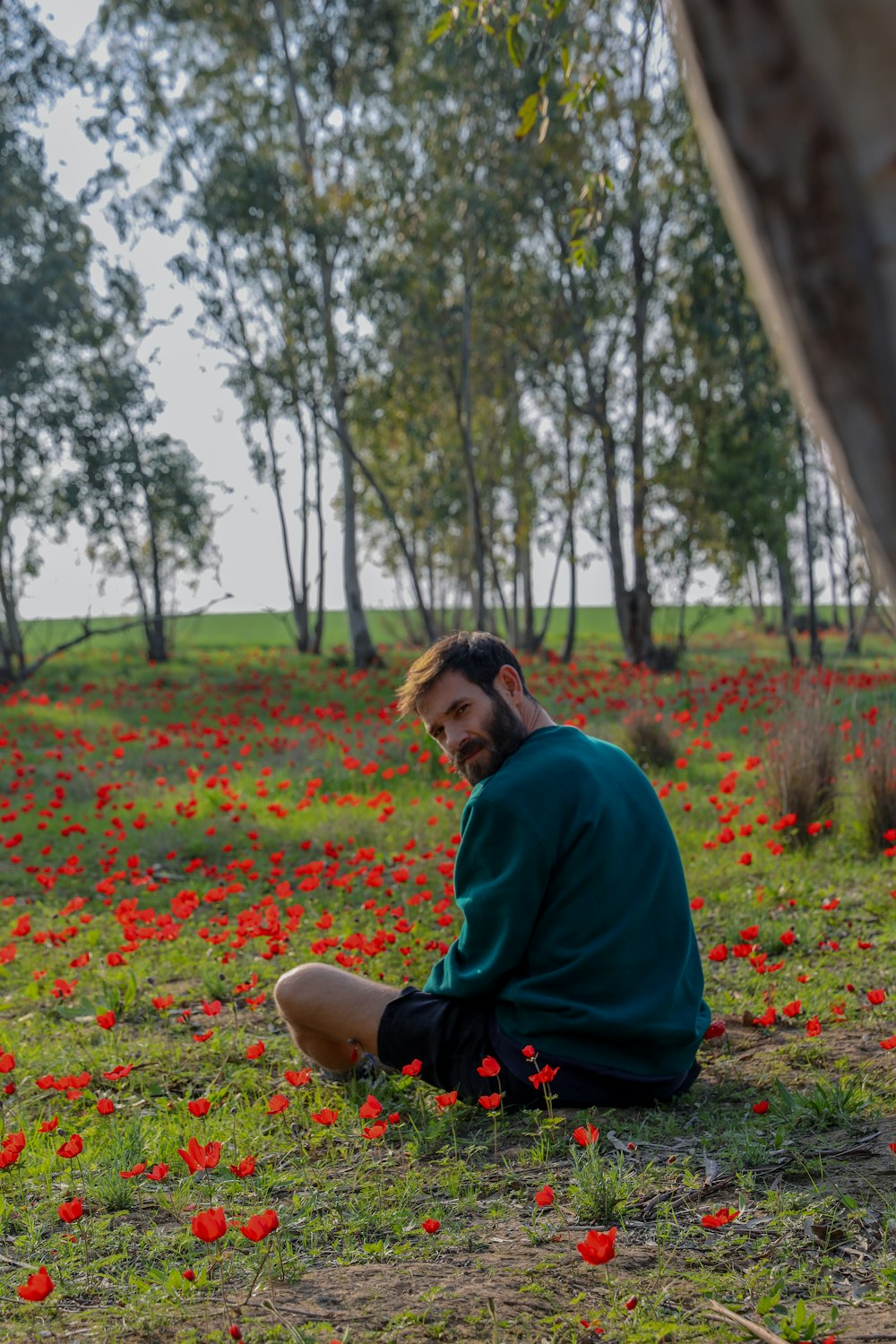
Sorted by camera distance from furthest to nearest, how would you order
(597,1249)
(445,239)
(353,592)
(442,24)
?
(353,592), (445,239), (442,24), (597,1249)

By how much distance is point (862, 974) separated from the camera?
15.6 feet

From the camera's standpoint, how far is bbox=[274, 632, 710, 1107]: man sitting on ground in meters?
3.43

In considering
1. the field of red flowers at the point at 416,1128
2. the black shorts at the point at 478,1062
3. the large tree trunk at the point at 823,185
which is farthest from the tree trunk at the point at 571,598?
the large tree trunk at the point at 823,185

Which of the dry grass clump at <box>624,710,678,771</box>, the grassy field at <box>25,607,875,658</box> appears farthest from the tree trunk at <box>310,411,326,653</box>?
the dry grass clump at <box>624,710,678,771</box>

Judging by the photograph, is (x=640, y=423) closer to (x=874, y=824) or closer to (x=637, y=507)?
(x=637, y=507)

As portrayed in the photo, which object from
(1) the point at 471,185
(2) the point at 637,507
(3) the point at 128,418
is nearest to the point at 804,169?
(1) the point at 471,185

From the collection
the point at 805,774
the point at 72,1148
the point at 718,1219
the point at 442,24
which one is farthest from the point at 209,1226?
the point at 805,774

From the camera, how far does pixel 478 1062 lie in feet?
11.9

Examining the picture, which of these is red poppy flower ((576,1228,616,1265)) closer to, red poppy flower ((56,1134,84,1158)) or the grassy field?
red poppy flower ((56,1134,84,1158))

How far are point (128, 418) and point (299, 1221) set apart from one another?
2363 cm

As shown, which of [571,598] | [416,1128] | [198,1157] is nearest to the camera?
[198,1157]

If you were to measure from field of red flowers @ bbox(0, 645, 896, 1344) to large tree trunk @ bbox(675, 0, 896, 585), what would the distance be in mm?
1779

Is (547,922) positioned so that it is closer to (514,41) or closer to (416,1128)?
(416,1128)

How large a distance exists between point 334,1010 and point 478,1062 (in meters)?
0.56
